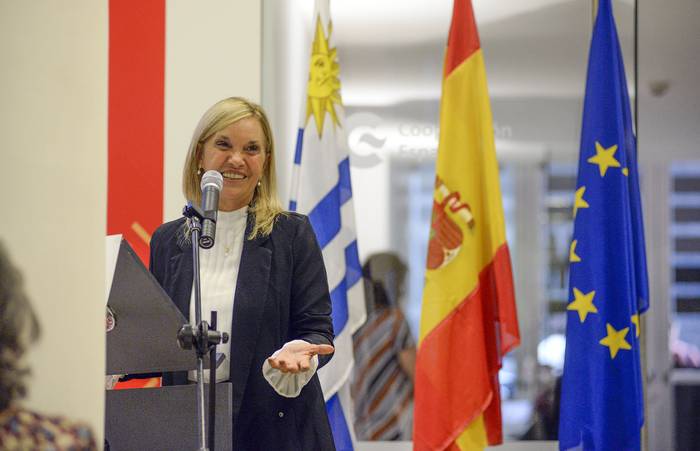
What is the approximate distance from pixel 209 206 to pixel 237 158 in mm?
532

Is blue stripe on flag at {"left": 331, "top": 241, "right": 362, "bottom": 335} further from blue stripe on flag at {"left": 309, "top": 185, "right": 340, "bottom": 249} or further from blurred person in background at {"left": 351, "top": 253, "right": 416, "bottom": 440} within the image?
blurred person in background at {"left": 351, "top": 253, "right": 416, "bottom": 440}

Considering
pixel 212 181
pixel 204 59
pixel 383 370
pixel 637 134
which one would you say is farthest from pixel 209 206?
pixel 637 134

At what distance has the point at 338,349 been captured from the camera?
3.85 metres

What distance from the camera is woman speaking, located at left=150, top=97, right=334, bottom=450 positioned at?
241 cm

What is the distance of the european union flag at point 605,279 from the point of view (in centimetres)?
375

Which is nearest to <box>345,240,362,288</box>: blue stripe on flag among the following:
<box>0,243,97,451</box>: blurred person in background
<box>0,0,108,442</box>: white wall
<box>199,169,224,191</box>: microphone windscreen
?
<box>199,169,224,191</box>: microphone windscreen

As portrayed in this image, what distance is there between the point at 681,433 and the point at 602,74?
1.72 metres

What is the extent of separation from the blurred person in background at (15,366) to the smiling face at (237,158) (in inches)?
55.2

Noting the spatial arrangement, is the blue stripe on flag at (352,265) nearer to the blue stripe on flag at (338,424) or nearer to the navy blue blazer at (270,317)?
the blue stripe on flag at (338,424)

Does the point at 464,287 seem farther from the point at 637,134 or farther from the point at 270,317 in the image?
the point at 270,317

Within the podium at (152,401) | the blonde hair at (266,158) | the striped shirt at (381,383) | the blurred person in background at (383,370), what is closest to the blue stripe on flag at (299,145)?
the blurred person in background at (383,370)

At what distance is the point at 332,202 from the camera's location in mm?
3939

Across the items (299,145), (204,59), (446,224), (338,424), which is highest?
(204,59)

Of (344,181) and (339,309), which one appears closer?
(339,309)
